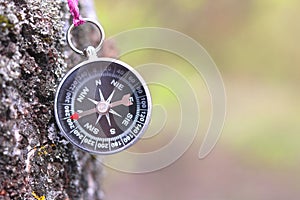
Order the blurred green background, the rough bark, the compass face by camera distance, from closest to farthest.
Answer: the rough bark, the compass face, the blurred green background

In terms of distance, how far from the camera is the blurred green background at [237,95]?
341 cm

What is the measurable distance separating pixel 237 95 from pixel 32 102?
11.1 feet

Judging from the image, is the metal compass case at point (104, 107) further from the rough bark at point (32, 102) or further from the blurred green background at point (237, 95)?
the blurred green background at point (237, 95)

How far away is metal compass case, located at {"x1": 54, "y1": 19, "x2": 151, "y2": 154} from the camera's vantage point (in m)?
0.95

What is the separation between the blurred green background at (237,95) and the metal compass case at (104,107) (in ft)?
7.25

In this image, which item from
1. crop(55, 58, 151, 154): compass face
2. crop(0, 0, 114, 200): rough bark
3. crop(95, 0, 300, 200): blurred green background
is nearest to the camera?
crop(0, 0, 114, 200): rough bark

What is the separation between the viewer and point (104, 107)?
0.96 m

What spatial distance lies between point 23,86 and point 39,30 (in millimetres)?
126

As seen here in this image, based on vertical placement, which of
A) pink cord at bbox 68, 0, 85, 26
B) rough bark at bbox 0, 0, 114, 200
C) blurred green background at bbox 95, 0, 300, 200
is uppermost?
blurred green background at bbox 95, 0, 300, 200

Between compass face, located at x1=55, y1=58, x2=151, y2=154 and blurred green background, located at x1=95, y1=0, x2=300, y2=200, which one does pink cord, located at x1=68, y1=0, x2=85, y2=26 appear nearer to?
compass face, located at x1=55, y1=58, x2=151, y2=154

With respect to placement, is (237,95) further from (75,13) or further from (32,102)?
(32,102)

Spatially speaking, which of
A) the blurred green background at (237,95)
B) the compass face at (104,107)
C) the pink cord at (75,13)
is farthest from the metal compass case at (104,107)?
the blurred green background at (237,95)

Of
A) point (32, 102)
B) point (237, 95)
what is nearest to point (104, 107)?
point (32, 102)

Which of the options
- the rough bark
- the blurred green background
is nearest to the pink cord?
the rough bark
